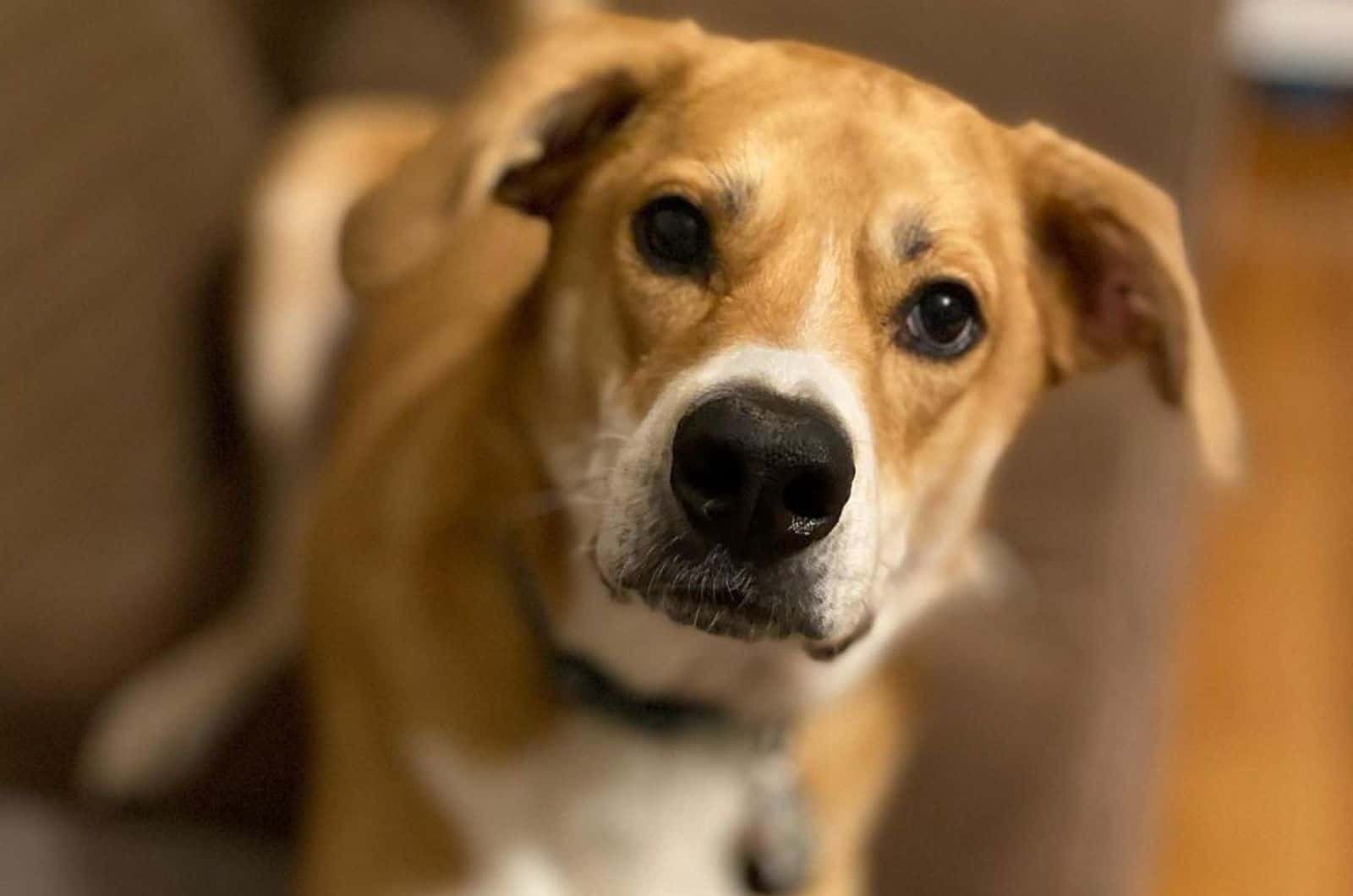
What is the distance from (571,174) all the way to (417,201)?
4.3 inches

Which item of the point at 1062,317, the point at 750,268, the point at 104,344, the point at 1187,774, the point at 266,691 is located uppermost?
the point at 750,268

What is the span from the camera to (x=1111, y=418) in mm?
1423

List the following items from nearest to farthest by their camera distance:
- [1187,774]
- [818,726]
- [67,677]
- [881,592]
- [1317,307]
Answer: [881,592] → [818,726] → [67,677] → [1187,774] → [1317,307]

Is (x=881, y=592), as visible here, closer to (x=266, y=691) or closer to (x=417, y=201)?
(x=417, y=201)

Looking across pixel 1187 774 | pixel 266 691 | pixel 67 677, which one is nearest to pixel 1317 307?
pixel 1187 774

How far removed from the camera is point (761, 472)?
73cm

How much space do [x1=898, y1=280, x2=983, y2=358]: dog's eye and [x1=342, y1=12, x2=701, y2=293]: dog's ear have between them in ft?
0.67

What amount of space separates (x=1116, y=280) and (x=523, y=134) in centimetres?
39

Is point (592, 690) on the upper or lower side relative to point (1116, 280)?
lower

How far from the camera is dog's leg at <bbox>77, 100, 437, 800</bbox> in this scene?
4.29ft

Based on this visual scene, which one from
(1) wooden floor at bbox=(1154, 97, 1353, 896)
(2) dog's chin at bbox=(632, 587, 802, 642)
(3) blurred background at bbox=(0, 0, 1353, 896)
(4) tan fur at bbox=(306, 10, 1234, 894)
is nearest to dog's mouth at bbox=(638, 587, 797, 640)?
(2) dog's chin at bbox=(632, 587, 802, 642)

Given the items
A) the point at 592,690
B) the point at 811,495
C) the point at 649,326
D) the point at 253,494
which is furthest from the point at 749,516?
the point at 253,494

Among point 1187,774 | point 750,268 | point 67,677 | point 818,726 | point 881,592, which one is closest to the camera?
point 750,268

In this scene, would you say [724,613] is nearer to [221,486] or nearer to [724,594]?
[724,594]
